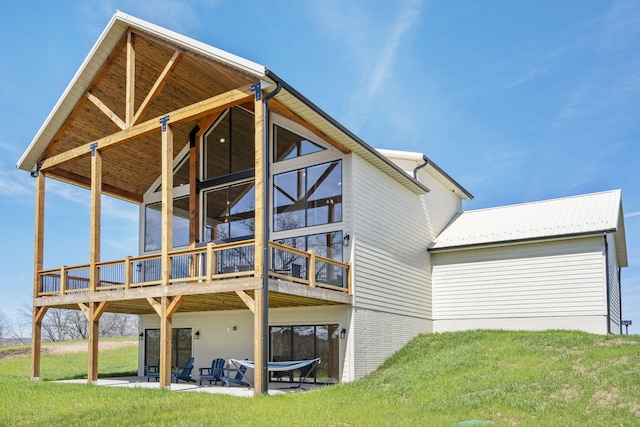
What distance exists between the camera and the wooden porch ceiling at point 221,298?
12.1m

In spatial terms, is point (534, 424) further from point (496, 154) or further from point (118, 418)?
point (496, 154)

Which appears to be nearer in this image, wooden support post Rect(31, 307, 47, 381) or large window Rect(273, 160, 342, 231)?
large window Rect(273, 160, 342, 231)

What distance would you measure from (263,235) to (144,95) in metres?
7.26

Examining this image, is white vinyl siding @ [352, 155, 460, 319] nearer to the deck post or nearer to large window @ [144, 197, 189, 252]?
large window @ [144, 197, 189, 252]

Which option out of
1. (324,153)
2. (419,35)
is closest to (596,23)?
(419,35)

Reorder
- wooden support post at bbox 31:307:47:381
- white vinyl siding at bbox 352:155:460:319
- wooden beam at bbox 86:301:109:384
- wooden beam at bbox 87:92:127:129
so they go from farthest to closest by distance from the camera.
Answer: wooden support post at bbox 31:307:47:381 < wooden beam at bbox 87:92:127:129 < white vinyl siding at bbox 352:155:460:319 < wooden beam at bbox 86:301:109:384

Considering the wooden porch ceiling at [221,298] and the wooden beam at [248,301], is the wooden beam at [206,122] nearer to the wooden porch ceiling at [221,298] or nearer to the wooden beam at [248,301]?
the wooden porch ceiling at [221,298]

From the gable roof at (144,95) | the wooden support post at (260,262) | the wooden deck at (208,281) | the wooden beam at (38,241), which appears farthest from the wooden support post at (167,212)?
the wooden beam at (38,241)

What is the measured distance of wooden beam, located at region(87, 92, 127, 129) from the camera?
15.0 metres

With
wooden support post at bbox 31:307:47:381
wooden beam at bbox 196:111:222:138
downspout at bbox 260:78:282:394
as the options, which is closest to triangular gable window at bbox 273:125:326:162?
wooden beam at bbox 196:111:222:138

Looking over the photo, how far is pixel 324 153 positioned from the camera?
15164 millimetres

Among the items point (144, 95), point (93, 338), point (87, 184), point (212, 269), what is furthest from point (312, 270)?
point (87, 184)

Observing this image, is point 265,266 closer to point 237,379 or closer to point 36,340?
point 237,379

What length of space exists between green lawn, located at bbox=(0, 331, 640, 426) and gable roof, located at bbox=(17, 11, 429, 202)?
5.95 m
